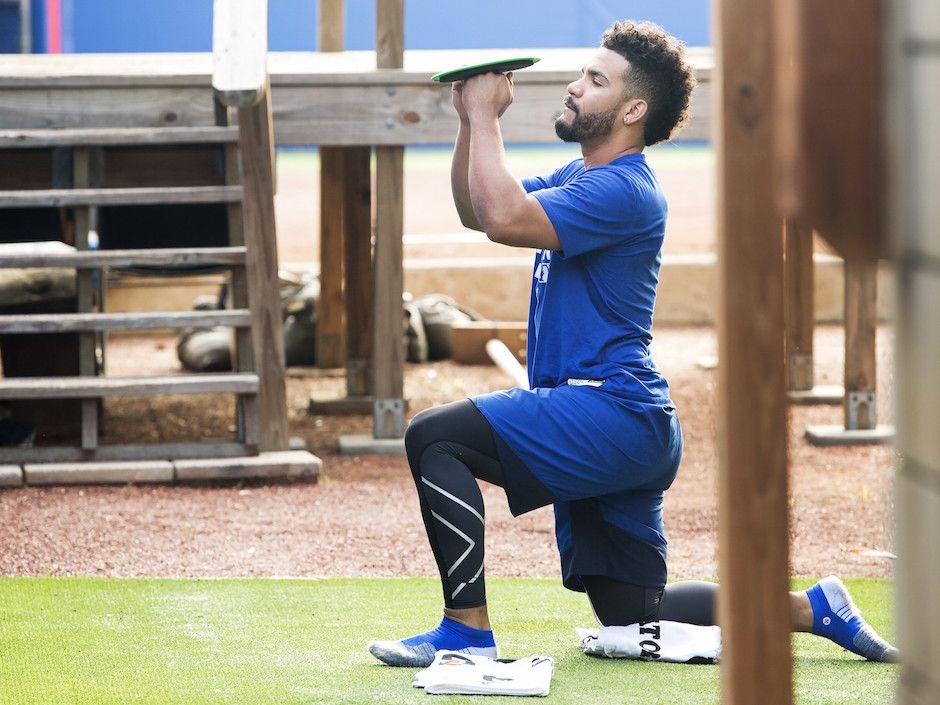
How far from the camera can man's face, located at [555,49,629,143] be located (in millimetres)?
3221

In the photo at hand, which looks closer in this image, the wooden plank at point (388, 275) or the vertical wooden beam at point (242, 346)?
the vertical wooden beam at point (242, 346)

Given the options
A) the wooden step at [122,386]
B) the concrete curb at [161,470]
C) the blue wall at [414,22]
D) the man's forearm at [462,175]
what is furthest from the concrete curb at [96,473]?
the blue wall at [414,22]

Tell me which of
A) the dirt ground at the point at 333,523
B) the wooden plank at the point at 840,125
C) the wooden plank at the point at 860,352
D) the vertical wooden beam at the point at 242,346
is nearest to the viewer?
the wooden plank at the point at 840,125

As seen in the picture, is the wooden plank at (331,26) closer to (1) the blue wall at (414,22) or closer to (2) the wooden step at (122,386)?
(2) the wooden step at (122,386)

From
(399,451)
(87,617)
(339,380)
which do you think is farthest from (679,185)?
(87,617)

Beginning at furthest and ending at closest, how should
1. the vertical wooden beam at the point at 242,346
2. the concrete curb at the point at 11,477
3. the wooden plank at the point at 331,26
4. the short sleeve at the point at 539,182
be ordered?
the wooden plank at the point at 331,26
the vertical wooden beam at the point at 242,346
the concrete curb at the point at 11,477
the short sleeve at the point at 539,182

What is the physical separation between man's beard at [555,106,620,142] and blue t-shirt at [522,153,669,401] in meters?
0.08

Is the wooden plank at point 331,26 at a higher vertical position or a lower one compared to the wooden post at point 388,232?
higher

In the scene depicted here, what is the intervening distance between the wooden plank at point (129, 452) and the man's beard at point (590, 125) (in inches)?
114

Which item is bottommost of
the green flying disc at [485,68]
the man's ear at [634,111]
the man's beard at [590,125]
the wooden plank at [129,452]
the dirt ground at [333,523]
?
the dirt ground at [333,523]

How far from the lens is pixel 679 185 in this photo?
2386 cm

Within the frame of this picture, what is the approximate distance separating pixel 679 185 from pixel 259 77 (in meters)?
19.2

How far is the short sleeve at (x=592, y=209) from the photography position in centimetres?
302

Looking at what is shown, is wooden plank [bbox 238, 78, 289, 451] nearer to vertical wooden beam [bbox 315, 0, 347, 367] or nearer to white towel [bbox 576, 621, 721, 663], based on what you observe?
vertical wooden beam [bbox 315, 0, 347, 367]
